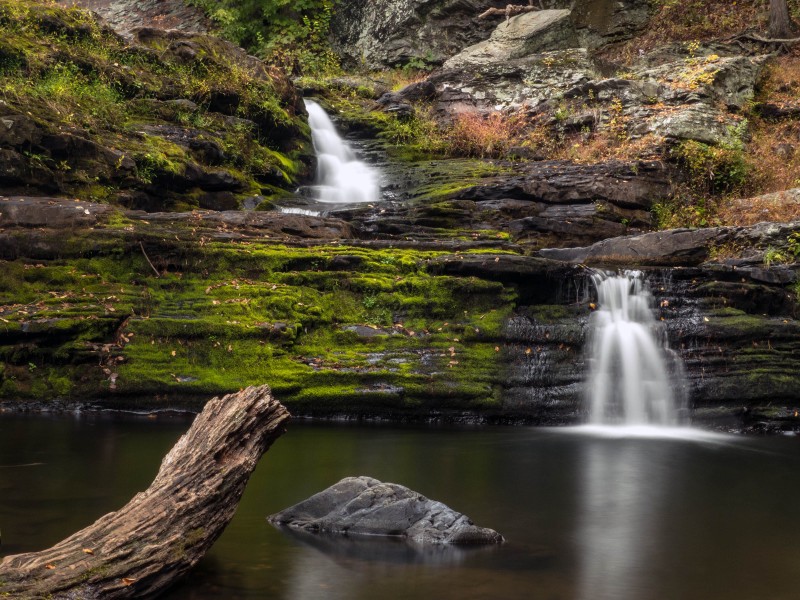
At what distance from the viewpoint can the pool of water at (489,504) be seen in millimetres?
4262

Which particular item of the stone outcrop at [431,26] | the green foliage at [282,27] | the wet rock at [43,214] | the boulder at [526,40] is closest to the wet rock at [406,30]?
the stone outcrop at [431,26]

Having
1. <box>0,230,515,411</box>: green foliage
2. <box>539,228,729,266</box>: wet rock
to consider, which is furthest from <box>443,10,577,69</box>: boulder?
<box>0,230,515,411</box>: green foliage

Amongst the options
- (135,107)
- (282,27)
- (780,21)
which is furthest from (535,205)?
(282,27)

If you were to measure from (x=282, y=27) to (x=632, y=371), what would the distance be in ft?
68.8

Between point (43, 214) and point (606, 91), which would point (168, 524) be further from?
point (606, 91)

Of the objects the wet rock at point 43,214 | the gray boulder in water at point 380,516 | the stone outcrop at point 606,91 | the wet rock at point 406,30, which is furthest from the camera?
the wet rock at point 406,30

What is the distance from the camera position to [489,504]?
241 inches

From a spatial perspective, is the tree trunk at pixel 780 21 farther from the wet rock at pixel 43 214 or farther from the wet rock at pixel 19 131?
the wet rock at pixel 19 131

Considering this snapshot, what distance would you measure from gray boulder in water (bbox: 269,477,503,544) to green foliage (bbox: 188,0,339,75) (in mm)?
22714

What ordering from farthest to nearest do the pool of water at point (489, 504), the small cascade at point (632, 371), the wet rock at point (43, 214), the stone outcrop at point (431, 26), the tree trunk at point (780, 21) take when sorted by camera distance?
the stone outcrop at point (431, 26)
the tree trunk at point (780, 21)
the wet rock at point (43, 214)
the small cascade at point (632, 371)
the pool of water at point (489, 504)

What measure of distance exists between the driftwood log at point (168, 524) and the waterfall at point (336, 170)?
1219 centimetres

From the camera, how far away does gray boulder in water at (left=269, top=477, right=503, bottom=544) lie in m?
4.88

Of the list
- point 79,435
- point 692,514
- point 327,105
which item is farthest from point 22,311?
point 327,105

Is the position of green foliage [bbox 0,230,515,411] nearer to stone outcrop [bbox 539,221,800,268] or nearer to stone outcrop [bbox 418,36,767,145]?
stone outcrop [bbox 539,221,800,268]
